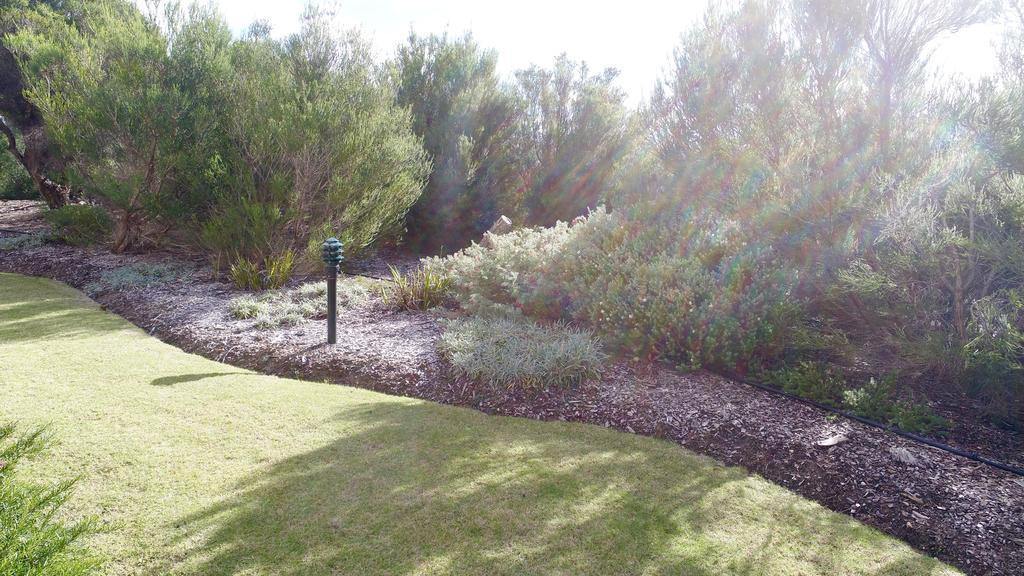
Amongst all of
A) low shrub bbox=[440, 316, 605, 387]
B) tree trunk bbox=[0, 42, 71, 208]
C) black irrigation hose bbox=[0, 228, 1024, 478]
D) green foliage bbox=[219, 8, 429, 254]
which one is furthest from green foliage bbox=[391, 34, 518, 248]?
tree trunk bbox=[0, 42, 71, 208]

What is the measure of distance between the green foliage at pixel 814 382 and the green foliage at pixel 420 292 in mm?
3916

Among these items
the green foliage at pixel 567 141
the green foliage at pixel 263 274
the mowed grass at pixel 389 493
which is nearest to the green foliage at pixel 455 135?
the green foliage at pixel 567 141

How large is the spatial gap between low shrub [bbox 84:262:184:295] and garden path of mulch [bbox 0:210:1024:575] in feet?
3.47

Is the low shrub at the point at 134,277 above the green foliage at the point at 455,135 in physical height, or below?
below

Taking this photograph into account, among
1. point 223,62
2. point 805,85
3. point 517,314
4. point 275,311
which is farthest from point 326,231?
point 805,85

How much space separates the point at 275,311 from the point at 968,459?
640 cm

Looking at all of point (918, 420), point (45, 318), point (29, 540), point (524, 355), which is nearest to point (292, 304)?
point (45, 318)

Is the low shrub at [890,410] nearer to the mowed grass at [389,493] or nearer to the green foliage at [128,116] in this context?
the mowed grass at [389,493]

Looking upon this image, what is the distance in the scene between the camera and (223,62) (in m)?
9.24

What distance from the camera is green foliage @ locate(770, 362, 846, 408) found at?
429cm

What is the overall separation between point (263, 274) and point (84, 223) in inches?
214

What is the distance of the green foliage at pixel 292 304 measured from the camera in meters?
6.44

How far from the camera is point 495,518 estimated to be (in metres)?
2.86

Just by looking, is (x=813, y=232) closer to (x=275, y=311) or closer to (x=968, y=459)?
(x=968, y=459)
